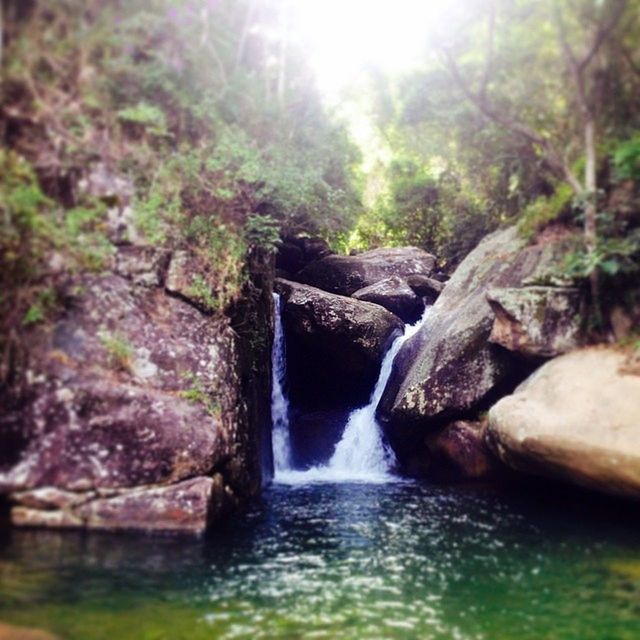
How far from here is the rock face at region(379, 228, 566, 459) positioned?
14.4 meters

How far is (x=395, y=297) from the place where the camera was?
812 inches

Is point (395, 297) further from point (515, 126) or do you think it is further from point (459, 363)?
point (515, 126)

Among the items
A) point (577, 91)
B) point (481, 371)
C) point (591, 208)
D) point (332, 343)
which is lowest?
point (481, 371)

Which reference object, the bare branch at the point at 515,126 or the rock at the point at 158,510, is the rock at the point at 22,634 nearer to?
the rock at the point at 158,510

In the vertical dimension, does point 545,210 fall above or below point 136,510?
above

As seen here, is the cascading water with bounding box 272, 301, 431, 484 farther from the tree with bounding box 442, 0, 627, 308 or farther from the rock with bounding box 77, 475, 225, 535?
the tree with bounding box 442, 0, 627, 308

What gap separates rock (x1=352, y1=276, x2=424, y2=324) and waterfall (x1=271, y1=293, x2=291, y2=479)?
3458 mm

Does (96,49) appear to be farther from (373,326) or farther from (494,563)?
(494,563)

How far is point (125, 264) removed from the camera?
11.7 metres

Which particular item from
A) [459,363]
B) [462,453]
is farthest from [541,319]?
[462,453]

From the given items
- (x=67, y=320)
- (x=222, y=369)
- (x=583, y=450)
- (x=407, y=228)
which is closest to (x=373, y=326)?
(x=222, y=369)

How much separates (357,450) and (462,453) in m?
3.40

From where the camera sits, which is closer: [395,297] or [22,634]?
[22,634]

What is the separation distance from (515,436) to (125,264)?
8383mm
